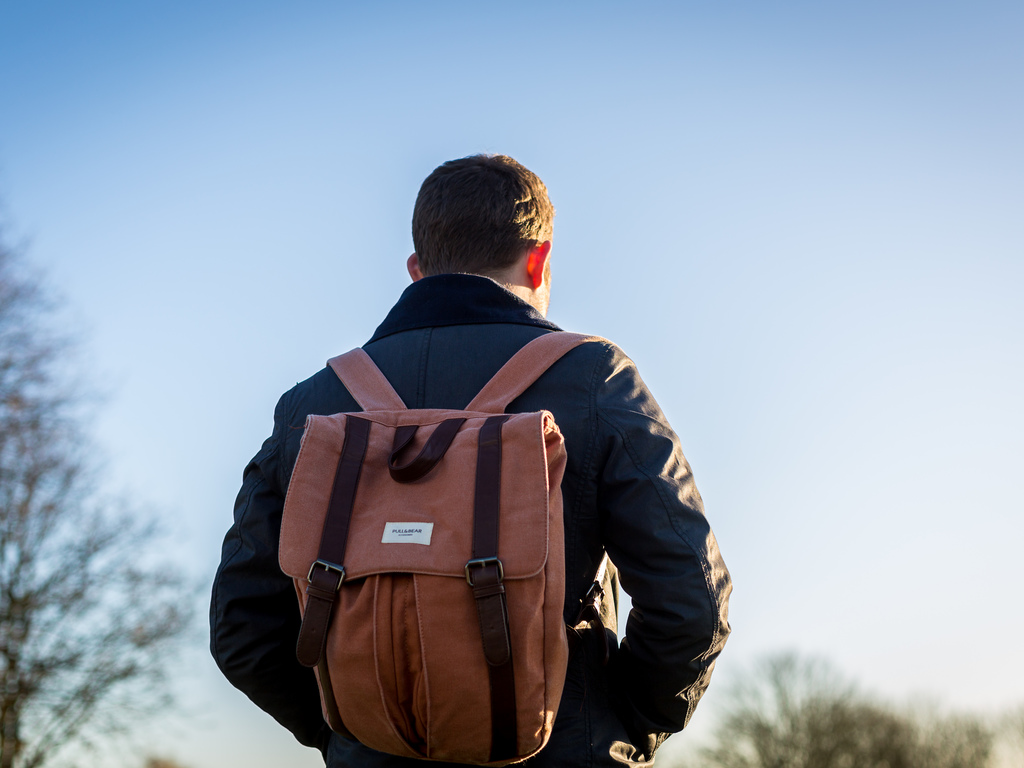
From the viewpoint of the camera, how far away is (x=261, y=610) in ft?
7.13

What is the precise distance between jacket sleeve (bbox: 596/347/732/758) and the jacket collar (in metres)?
0.29

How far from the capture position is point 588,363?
203 centimetres

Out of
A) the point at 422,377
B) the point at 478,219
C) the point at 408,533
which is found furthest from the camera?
the point at 478,219

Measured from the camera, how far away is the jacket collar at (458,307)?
2.18m

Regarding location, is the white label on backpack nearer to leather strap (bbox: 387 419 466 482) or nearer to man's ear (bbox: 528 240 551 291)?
leather strap (bbox: 387 419 466 482)

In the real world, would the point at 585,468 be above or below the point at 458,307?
below

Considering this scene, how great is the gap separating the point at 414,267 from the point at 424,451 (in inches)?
35.4

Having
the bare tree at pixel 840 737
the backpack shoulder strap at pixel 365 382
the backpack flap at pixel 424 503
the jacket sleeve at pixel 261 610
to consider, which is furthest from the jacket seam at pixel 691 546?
the bare tree at pixel 840 737

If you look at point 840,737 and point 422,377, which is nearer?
point 422,377

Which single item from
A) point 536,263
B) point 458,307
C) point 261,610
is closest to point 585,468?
point 458,307

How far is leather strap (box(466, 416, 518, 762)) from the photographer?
5.39 ft

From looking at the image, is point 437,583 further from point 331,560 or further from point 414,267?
point 414,267

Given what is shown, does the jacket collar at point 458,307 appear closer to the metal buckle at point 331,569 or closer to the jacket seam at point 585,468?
the jacket seam at point 585,468

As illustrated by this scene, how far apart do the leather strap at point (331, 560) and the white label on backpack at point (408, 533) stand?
0.11 metres
